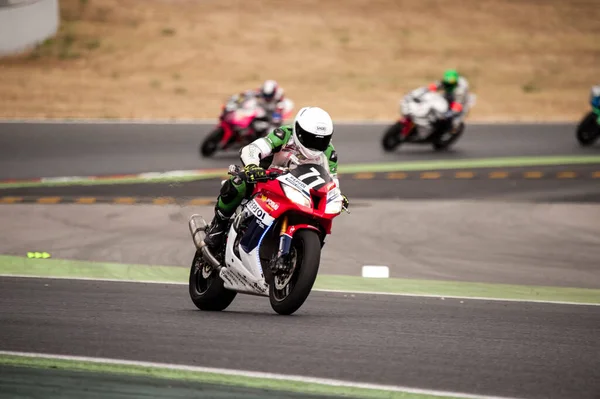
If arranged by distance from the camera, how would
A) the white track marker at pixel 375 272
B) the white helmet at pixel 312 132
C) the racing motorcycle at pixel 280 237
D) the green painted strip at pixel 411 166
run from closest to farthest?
the racing motorcycle at pixel 280 237
the white helmet at pixel 312 132
the white track marker at pixel 375 272
the green painted strip at pixel 411 166

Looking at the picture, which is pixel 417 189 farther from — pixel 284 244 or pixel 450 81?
pixel 284 244

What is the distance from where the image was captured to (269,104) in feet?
75.1

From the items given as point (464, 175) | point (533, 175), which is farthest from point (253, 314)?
point (533, 175)

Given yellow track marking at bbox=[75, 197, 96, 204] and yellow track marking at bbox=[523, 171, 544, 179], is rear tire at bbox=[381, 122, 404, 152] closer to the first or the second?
yellow track marking at bbox=[523, 171, 544, 179]

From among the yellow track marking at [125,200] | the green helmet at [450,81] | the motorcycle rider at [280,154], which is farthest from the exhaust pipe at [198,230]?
the green helmet at [450,81]

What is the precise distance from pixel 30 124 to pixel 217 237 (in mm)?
17400

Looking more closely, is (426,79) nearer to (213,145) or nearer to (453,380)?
(213,145)

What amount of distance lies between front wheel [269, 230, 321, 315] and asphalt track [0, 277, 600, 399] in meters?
0.11

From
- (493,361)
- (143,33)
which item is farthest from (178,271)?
(143,33)

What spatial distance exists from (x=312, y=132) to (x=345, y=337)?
1.47 meters

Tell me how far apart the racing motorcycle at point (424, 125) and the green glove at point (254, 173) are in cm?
1553

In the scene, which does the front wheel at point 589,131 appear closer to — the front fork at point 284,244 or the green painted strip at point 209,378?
the front fork at point 284,244

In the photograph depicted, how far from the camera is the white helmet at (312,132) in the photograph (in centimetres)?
767

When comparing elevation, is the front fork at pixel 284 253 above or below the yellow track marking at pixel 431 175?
above
